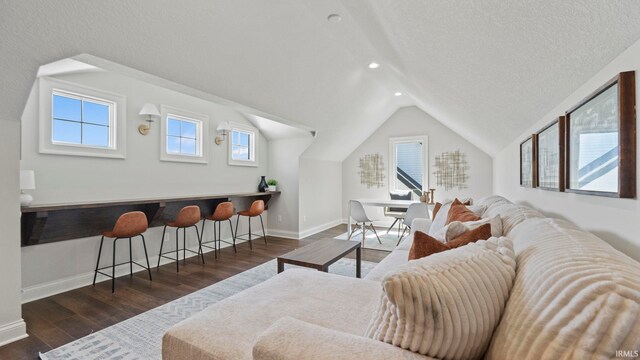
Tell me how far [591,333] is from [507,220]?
1.32m

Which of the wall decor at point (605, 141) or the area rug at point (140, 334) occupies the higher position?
the wall decor at point (605, 141)

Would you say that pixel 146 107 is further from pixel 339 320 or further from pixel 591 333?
pixel 591 333

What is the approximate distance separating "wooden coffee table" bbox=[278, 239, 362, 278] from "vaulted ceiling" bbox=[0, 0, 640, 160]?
1801mm

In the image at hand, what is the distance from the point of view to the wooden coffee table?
2.35m

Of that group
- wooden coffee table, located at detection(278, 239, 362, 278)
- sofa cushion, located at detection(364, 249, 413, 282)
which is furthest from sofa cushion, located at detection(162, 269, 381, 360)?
Result: wooden coffee table, located at detection(278, 239, 362, 278)

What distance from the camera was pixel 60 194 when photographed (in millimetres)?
2857

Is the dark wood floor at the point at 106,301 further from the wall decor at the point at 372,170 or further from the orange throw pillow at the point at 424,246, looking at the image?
the wall decor at the point at 372,170

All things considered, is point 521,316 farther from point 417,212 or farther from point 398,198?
point 398,198

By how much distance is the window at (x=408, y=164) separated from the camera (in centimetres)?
609

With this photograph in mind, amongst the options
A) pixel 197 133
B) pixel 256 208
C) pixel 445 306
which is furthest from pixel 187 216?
pixel 445 306

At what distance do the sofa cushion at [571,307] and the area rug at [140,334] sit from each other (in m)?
2.09

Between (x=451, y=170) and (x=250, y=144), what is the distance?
427 cm

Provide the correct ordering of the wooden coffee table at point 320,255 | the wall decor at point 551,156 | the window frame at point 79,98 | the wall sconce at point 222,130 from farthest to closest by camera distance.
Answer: the wall sconce at point 222,130
the window frame at point 79,98
the wooden coffee table at point 320,255
the wall decor at point 551,156

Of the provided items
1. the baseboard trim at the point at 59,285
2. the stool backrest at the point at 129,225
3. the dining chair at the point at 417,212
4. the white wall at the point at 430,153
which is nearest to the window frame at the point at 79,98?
the stool backrest at the point at 129,225
